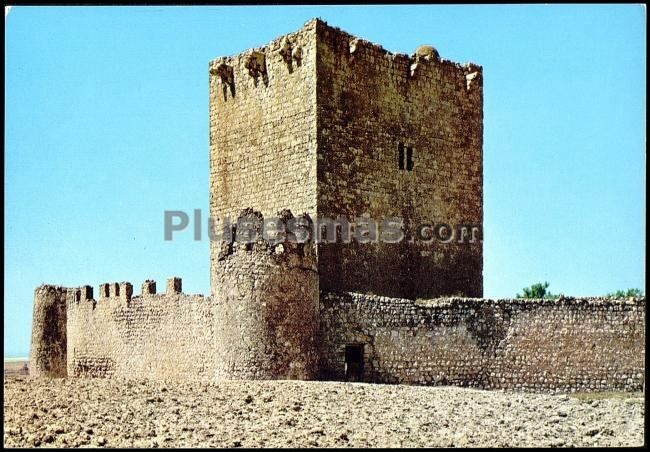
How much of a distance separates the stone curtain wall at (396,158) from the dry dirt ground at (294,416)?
3674 mm

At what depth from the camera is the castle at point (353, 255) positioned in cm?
1634

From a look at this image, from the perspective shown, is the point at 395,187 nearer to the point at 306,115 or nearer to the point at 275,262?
the point at 306,115

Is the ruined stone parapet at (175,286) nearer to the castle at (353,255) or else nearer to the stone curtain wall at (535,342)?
the castle at (353,255)

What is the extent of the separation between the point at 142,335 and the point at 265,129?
17.6 ft

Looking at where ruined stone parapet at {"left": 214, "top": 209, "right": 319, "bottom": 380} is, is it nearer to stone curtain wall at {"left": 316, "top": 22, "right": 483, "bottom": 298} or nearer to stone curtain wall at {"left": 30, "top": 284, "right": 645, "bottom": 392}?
stone curtain wall at {"left": 30, "top": 284, "right": 645, "bottom": 392}

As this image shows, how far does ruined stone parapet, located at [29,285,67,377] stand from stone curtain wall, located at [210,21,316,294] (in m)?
7.17

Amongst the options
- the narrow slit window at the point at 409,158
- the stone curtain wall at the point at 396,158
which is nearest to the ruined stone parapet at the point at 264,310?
the stone curtain wall at the point at 396,158

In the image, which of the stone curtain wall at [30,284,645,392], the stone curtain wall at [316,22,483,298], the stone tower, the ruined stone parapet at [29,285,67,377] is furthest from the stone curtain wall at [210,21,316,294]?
the ruined stone parapet at [29,285,67,377]

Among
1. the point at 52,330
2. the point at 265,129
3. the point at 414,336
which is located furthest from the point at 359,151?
the point at 52,330

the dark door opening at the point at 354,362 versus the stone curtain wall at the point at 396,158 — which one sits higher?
the stone curtain wall at the point at 396,158

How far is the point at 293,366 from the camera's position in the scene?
1600 centimetres

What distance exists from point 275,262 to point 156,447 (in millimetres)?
5232

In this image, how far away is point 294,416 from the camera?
12.9m

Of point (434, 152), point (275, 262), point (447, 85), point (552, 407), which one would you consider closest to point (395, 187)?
point (434, 152)
